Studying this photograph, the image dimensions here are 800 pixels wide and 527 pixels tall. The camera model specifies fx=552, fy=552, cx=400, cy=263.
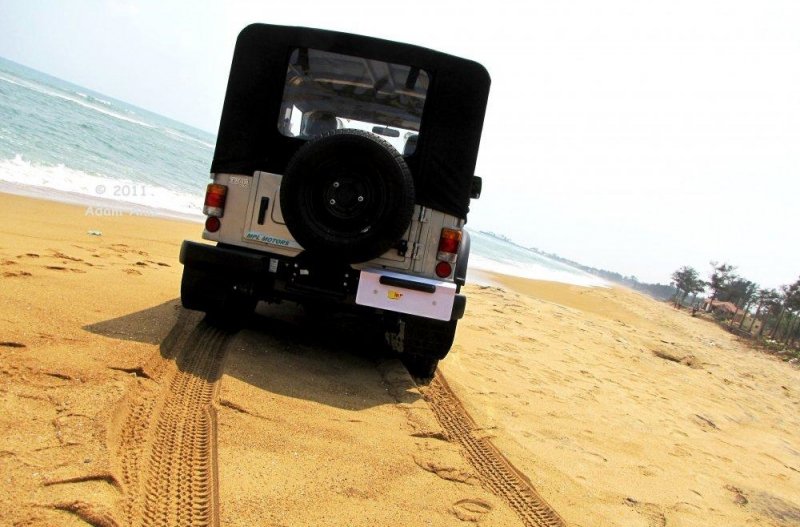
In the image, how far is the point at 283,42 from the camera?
422 centimetres

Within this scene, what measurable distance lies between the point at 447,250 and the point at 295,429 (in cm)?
186

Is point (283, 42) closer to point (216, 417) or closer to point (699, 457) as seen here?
point (216, 417)

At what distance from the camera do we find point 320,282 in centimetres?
403

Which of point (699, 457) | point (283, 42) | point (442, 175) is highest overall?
point (283, 42)

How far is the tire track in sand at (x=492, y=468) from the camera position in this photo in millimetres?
2701

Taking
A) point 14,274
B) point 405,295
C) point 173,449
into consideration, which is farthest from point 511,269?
point 173,449

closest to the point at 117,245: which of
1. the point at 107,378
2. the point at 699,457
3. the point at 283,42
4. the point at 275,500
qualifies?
the point at 283,42

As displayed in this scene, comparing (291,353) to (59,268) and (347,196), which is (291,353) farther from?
(59,268)

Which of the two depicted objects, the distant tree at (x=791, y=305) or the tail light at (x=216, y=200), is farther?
the distant tree at (x=791, y=305)

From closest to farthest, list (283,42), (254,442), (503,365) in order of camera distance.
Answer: (254,442) < (283,42) < (503,365)

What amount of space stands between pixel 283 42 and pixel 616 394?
4.65 meters

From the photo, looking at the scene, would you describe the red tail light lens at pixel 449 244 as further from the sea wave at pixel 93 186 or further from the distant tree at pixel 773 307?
the distant tree at pixel 773 307

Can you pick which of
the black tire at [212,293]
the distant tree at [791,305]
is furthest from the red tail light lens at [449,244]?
the distant tree at [791,305]

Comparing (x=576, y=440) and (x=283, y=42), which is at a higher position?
(x=283, y=42)
